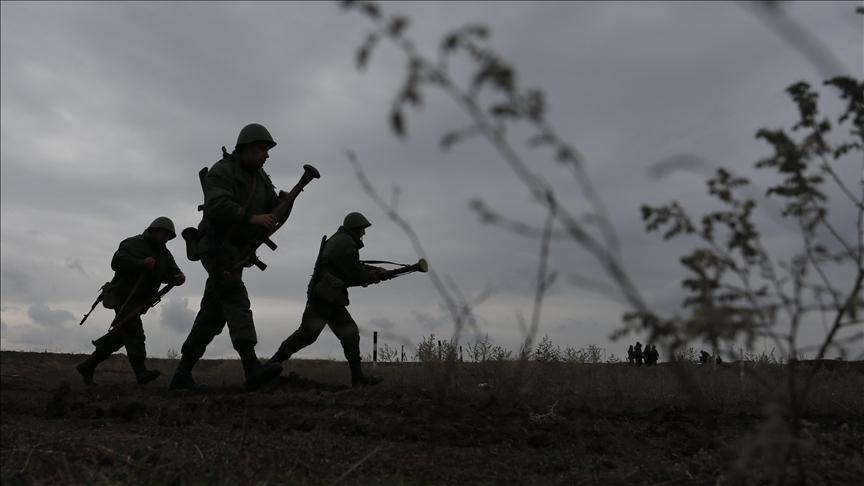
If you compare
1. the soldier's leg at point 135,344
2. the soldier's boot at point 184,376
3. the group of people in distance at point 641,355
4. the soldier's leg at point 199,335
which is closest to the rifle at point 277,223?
the soldier's leg at point 199,335

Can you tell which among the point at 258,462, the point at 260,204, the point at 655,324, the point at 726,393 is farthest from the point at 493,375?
the point at 655,324

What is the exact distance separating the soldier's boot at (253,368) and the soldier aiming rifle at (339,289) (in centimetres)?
117

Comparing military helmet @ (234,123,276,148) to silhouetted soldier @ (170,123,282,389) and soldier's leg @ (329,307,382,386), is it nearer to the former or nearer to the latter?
silhouetted soldier @ (170,123,282,389)

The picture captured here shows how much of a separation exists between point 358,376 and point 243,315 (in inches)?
72.0

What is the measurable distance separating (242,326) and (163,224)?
3.04 metres

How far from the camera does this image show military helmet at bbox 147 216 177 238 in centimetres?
913

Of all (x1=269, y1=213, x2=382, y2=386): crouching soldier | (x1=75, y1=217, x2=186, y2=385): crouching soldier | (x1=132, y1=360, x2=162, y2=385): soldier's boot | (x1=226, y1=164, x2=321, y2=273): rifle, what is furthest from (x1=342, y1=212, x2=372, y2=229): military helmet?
(x1=132, y1=360, x2=162, y2=385): soldier's boot

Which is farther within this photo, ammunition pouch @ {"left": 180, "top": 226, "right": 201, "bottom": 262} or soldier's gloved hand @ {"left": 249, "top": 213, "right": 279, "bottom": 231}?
ammunition pouch @ {"left": 180, "top": 226, "right": 201, "bottom": 262}

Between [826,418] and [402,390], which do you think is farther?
[402,390]

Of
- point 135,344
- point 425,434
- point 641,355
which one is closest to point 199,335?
point 135,344

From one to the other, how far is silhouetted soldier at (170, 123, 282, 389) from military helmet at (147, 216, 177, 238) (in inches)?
92.8

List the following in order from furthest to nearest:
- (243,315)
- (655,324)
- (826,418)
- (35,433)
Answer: (243,315)
(826,418)
(35,433)
(655,324)

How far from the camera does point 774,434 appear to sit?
150 centimetres

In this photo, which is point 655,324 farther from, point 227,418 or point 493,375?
point 493,375
